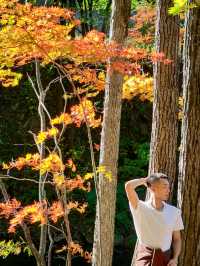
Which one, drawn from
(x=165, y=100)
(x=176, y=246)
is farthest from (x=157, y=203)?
(x=165, y=100)

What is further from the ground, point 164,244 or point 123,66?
point 123,66

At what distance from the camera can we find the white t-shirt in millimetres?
3217

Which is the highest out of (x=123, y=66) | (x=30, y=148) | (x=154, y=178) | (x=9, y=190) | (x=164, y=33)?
(x=164, y=33)

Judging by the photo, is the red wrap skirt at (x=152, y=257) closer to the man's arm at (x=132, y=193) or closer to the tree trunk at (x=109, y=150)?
the man's arm at (x=132, y=193)

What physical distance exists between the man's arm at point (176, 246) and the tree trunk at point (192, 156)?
214 mm

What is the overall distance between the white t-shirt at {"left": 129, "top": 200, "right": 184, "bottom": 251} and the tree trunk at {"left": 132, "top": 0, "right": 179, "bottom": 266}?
5.13 feet

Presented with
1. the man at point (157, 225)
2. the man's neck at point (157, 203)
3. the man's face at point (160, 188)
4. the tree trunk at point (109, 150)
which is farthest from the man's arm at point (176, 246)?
the tree trunk at point (109, 150)

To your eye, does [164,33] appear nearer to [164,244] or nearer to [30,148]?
[164,244]

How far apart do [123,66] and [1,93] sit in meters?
6.25

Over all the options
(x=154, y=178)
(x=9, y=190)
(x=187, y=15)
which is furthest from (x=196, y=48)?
(x=9, y=190)

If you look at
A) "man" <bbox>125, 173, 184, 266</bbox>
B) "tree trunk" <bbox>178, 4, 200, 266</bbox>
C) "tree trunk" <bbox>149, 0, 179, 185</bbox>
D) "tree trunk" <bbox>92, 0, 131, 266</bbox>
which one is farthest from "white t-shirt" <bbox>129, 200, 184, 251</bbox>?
"tree trunk" <bbox>92, 0, 131, 266</bbox>

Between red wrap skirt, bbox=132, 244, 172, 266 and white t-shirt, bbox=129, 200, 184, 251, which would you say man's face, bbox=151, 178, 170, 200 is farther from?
red wrap skirt, bbox=132, 244, 172, 266

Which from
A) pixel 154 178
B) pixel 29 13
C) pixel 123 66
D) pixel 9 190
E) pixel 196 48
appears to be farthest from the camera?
pixel 9 190

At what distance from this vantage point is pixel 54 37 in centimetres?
515
